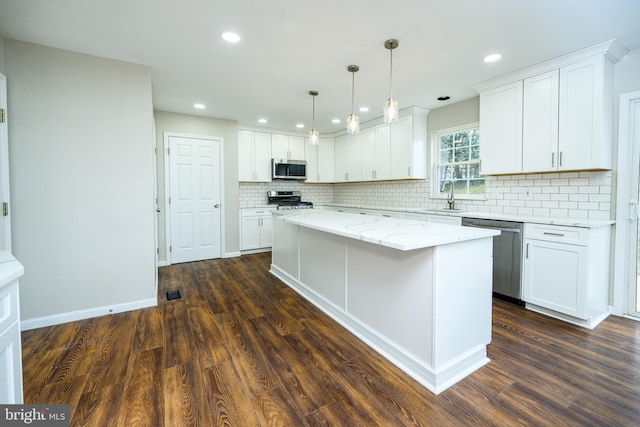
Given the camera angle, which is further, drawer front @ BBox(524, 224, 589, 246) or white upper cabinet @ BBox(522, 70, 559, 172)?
white upper cabinet @ BBox(522, 70, 559, 172)

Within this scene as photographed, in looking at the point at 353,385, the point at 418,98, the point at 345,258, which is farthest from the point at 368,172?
the point at 353,385

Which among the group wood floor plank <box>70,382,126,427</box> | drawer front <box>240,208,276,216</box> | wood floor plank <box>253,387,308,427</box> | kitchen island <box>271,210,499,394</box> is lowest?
wood floor plank <box>253,387,308,427</box>

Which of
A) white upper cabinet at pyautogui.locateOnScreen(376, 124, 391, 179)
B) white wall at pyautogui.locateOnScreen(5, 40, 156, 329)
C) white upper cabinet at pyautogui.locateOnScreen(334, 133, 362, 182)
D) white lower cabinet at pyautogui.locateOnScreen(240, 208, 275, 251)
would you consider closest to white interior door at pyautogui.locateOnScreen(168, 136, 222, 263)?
white lower cabinet at pyautogui.locateOnScreen(240, 208, 275, 251)

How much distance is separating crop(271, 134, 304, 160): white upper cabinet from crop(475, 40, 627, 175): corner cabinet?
11.5 ft

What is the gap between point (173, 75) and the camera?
316cm

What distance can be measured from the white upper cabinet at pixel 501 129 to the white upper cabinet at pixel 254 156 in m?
3.71

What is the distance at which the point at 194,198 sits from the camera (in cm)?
478

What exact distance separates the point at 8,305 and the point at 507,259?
143 inches

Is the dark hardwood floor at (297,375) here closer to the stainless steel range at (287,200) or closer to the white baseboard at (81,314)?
the white baseboard at (81,314)

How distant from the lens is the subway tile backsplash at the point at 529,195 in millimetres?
2768

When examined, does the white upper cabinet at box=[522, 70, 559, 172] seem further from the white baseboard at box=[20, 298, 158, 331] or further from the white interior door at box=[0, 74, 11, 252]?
the white interior door at box=[0, 74, 11, 252]

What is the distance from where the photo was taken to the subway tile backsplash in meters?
2.77

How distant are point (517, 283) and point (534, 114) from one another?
5.72 feet

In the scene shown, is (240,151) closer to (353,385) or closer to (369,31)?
(369,31)
